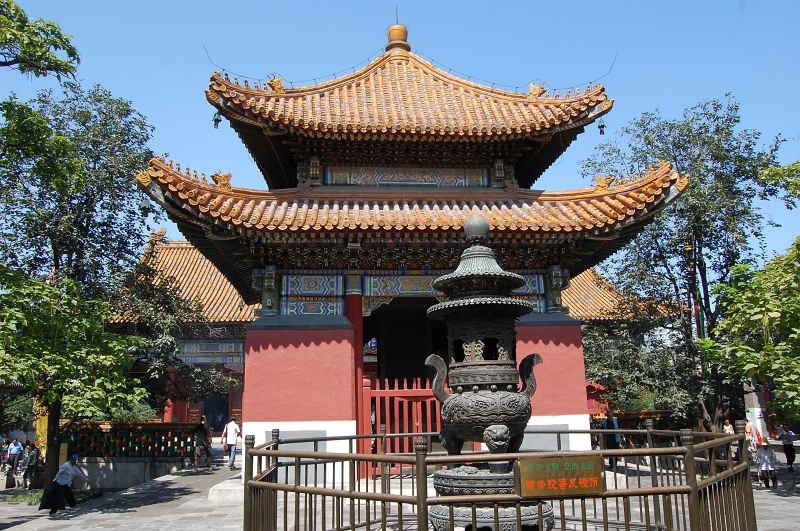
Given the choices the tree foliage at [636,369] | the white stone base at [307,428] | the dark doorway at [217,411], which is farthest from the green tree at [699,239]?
the dark doorway at [217,411]

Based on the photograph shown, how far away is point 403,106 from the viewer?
45.9 ft

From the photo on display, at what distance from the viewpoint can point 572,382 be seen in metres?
11.9

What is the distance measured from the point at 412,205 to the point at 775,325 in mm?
7172

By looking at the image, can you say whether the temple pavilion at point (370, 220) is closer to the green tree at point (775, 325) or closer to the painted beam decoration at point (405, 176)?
the painted beam decoration at point (405, 176)

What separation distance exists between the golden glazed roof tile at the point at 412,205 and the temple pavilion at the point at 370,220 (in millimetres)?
33

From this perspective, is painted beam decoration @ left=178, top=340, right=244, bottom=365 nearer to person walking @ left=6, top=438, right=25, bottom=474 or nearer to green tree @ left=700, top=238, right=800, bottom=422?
person walking @ left=6, top=438, right=25, bottom=474

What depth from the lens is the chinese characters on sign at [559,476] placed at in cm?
448

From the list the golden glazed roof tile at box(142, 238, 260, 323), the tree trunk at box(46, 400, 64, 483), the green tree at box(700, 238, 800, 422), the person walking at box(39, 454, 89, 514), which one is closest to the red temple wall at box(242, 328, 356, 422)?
the person walking at box(39, 454, 89, 514)

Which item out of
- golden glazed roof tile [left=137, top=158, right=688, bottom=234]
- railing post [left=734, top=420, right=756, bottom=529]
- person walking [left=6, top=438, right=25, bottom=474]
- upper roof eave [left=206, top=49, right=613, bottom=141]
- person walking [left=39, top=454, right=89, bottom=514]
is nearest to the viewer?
railing post [left=734, top=420, right=756, bottom=529]

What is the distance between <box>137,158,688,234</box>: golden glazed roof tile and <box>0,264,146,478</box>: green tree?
2.70m

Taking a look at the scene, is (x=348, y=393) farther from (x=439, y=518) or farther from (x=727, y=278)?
(x=727, y=278)

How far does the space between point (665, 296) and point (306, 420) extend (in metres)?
11.2

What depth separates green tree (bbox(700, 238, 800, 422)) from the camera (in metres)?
11.6

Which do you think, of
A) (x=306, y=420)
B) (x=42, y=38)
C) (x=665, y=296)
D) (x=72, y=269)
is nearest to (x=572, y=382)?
(x=306, y=420)
